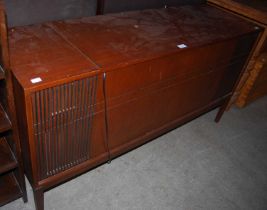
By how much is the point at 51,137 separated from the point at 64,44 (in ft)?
1.44

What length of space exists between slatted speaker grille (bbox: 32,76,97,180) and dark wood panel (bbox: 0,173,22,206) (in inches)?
11.5

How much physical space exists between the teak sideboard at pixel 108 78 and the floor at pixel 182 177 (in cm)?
31

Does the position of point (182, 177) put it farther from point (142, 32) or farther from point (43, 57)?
point (43, 57)

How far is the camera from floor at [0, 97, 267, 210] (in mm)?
1713

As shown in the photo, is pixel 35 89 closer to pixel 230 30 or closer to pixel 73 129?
pixel 73 129

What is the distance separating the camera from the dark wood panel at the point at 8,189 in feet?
4.76

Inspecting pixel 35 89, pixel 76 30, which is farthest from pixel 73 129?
pixel 76 30

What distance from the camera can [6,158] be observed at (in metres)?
1.35

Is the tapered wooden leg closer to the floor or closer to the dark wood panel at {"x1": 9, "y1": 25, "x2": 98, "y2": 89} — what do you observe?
the floor

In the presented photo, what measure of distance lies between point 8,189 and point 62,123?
62 cm

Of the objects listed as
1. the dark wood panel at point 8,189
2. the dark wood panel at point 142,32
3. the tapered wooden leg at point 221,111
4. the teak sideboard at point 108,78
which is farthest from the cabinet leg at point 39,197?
the tapered wooden leg at point 221,111

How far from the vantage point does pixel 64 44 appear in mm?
1269

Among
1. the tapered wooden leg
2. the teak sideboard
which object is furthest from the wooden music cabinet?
the tapered wooden leg

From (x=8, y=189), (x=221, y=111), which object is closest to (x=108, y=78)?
(x=8, y=189)
